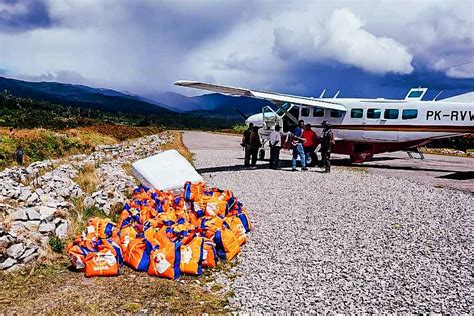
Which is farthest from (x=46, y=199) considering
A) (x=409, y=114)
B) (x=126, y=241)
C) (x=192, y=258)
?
(x=409, y=114)

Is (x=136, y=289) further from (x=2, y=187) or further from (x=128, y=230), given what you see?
(x=2, y=187)

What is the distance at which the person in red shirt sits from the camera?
18.4 metres

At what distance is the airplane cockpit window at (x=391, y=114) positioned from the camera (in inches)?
760

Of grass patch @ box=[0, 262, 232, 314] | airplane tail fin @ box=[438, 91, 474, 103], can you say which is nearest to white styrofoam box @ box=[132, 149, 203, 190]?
grass patch @ box=[0, 262, 232, 314]

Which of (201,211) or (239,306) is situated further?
(201,211)

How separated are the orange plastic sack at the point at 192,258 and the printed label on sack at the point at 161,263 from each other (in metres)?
0.21

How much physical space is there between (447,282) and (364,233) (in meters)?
2.58

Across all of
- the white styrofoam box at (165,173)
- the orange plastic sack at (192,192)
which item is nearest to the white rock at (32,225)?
the orange plastic sack at (192,192)

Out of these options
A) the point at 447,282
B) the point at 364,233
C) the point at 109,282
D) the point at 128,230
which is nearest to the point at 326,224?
the point at 364,233

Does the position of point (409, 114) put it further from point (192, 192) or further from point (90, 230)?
point (90, 230)

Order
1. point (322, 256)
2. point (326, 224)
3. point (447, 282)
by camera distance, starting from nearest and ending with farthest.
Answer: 1. point (447, 282)
2. point (322, 256)
3. point (326, 224)

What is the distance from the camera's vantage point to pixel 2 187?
38.9 feet

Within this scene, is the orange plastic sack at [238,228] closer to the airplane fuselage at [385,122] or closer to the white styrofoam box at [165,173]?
the white styrofoam box at [165,173]

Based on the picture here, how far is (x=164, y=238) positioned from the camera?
22.8ft
